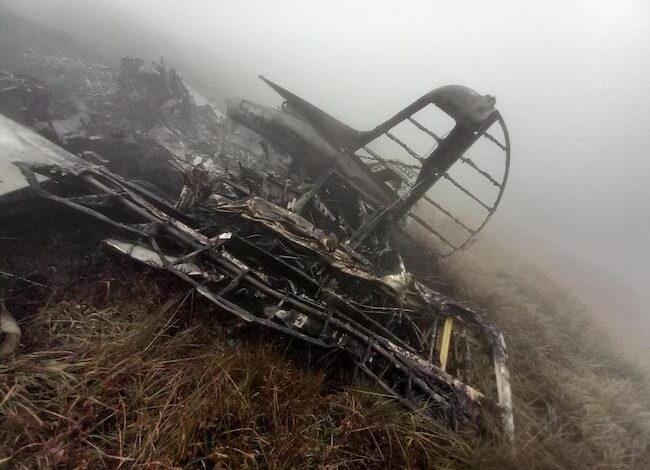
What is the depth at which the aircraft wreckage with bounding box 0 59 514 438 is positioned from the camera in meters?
3.46

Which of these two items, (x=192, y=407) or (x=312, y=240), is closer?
(x=192, y=407)

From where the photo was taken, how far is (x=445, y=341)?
4172 mm

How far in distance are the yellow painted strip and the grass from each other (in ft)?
2.98

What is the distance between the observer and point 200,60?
891 inches

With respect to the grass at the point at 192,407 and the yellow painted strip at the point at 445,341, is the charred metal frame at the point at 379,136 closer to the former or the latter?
the yellow painted strip at the point at 445,341

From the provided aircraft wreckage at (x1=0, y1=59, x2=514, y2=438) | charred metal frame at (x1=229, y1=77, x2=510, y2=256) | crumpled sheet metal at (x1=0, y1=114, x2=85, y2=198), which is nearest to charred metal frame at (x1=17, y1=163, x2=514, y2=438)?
aircraft wreckage at (x1=0, y1=59, x2=514, y2=438)

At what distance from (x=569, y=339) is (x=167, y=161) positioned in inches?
346

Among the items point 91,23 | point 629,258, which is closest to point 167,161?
point 91,23

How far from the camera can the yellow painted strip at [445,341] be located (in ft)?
12.9

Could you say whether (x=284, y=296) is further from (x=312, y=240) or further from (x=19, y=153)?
(x=19, y=153)

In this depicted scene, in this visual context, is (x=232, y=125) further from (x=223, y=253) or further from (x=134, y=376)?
(x=134, y=376)

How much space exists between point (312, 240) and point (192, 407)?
2217mm

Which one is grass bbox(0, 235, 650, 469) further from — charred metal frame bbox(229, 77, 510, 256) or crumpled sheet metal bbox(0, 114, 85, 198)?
charred metal frame bbox(229, 77, 510, 256)

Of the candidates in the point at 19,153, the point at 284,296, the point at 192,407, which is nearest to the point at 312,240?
the point at 284,296
